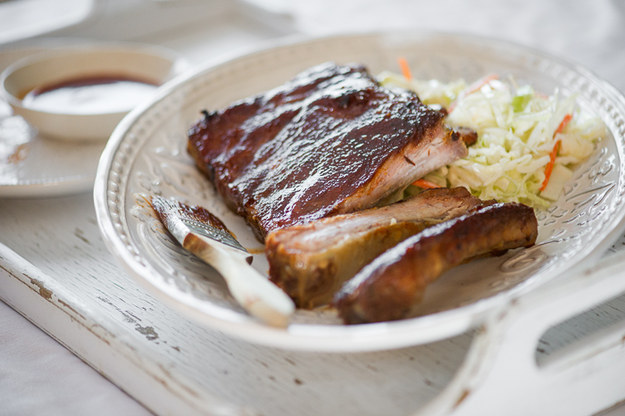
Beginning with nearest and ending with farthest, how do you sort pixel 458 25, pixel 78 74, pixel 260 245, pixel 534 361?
pixel 534 361 < pixel 260 245 < pixel 78 74 < pixel 458 25

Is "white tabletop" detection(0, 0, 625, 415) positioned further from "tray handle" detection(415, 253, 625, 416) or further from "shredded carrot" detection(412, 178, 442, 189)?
"tray handle" detection(415, 253, 625, 416)

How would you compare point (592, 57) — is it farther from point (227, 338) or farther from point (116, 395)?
point (116, 395)

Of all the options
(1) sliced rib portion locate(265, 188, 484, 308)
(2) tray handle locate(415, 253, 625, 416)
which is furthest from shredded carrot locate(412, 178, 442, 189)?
(2) tray handle locate(415, 253, 625, 416)

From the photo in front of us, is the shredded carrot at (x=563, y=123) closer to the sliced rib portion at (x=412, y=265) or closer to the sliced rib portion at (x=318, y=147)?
the sliced rib portion at (x=318, y=147)

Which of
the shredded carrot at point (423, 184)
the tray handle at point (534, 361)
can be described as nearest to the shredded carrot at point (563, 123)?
the shredded carrot at point (423, 184)

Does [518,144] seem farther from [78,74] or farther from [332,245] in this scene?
[78,74]

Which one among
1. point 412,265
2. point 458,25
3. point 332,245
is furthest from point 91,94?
point 458,25
